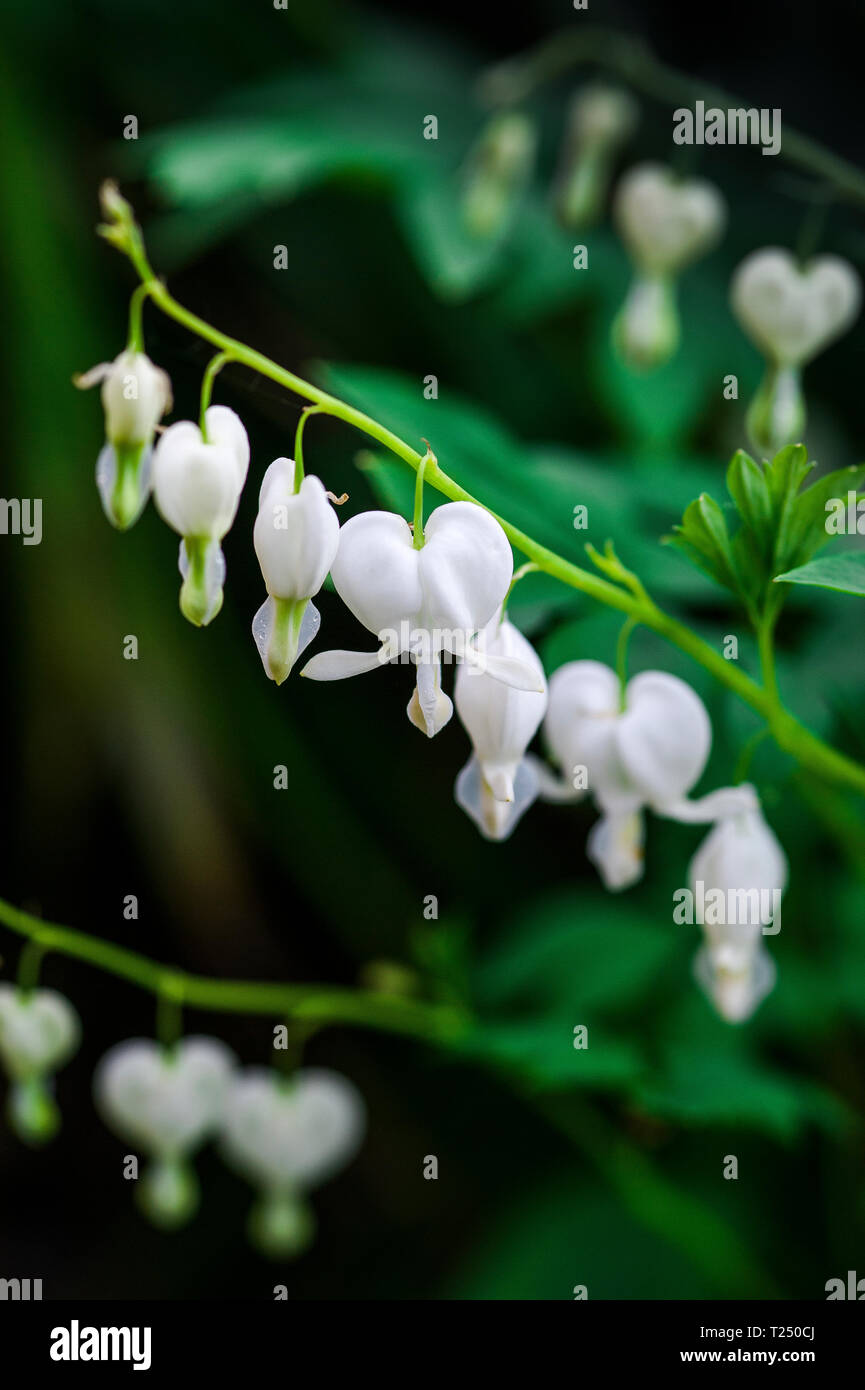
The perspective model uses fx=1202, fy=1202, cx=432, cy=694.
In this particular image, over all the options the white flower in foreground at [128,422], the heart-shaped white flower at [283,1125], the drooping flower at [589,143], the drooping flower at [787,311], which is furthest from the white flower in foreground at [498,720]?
the drooping flower at [589,143]

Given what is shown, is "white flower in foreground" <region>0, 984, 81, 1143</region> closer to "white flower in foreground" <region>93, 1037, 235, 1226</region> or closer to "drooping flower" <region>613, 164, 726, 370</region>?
"white flower in foreground" <region>93, 1037, 235, 1226</region>

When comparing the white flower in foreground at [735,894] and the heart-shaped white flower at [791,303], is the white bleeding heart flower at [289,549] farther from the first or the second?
the heart-shaped white flower at [791,303]

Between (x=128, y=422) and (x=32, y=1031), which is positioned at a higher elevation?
(x=128, y=422)

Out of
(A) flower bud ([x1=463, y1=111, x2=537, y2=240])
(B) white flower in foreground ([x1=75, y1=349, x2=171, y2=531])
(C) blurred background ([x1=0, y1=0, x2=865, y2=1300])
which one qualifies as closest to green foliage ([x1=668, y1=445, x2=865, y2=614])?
(B) white flower in foreground ([x1=75, y1=349, x2=171, y2=531])

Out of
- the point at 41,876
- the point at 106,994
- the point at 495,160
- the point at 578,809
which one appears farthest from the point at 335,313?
the point at 106,994

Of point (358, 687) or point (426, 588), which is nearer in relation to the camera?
point (426, 588)

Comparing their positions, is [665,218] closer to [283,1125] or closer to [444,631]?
[444,631]

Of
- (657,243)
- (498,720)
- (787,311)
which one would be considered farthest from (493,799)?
(657,243)
